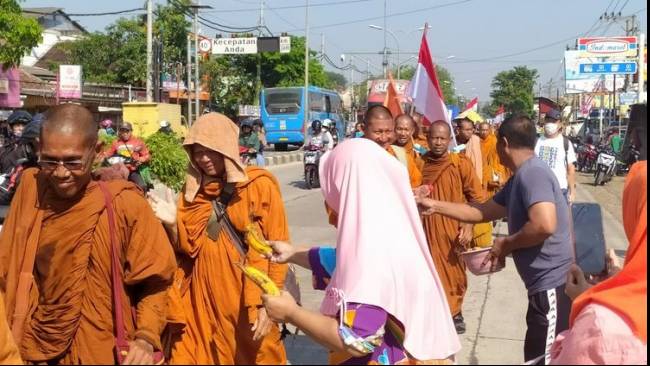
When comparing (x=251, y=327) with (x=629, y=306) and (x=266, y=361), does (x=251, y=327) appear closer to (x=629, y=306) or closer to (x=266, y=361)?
(x=266, y=361)

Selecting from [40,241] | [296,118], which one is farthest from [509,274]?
[296,118]

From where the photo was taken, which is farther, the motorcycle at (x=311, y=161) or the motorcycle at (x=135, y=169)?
the motorcycle at (x=311, y=161)

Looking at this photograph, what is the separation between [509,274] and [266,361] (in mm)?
4765

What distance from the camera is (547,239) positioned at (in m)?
3.49

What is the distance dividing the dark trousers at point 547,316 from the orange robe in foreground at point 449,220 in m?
2.08

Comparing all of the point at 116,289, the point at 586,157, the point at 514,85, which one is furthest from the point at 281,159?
the point at 514,85

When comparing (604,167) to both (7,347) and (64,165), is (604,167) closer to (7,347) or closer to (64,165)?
(64,165)

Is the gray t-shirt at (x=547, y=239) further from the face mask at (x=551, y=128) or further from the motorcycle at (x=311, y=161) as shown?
the motorcycle at (x=311, y=161)

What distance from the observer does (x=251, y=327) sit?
131 inches

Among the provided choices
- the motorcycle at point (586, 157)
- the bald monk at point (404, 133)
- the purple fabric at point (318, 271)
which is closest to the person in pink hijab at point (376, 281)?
the purple fabric at point (318, 271)

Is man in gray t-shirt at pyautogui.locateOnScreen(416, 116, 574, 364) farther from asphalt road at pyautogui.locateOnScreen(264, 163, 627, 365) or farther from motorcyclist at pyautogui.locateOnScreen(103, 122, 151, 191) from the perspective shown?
motorcyclist at pyautogui.locateOnScreen(103, 122, 151, 191)

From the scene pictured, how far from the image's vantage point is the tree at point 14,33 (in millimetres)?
13828

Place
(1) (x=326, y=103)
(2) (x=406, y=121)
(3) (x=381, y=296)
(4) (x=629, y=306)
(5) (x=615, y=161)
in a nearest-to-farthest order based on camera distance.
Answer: (4) (x=629, y=306)
(3) (x=381, y=296)
(2) (x=406, y=121)
(5) (x=615, y=161)
(1) (x=326, y=103)

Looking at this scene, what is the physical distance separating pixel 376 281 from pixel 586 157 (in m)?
23.6
